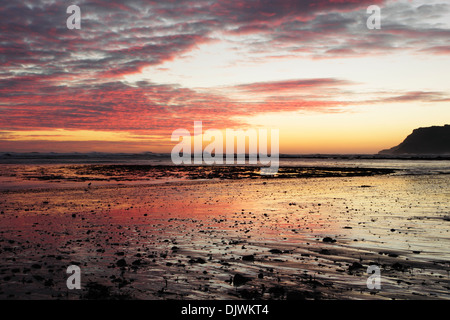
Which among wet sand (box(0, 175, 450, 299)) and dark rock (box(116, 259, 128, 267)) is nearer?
wet sand (box(0, 175, 450, 299))

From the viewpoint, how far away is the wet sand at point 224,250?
9828mm

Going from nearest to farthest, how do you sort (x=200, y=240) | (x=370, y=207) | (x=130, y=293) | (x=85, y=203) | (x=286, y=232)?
(x=130, y=293) → (x=200, y=240) → (x=286, y=232) → (x=370, y=207) → (x=85, y=203)

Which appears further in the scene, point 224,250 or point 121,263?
point 224,250

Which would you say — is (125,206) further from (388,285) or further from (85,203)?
(388,285)

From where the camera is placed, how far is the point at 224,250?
45.6 ft

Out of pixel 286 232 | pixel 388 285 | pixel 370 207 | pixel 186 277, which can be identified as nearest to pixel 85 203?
pixel 286 232

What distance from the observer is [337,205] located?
25984mm

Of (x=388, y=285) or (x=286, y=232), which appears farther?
(x=286, y=232)

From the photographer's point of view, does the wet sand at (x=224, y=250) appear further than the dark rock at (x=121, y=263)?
No

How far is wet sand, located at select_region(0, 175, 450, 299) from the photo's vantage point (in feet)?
32.2
